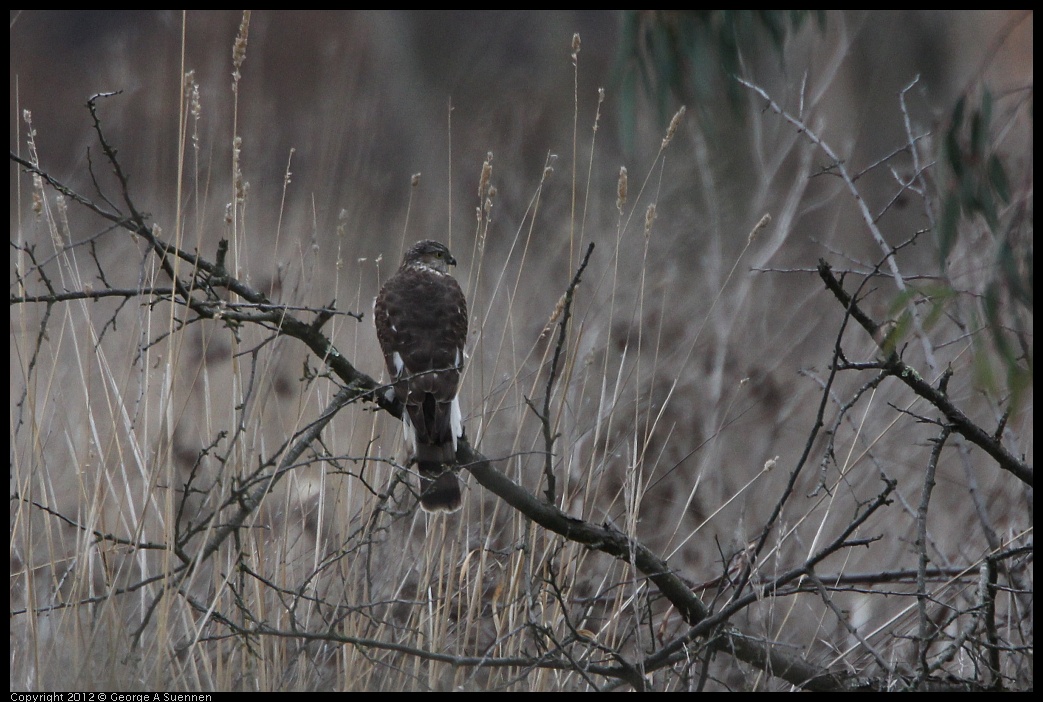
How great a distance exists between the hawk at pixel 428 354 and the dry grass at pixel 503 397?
0.10m

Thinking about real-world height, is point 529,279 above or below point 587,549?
above

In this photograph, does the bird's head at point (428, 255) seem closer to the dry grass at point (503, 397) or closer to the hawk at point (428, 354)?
the hawk at point (428, 354)

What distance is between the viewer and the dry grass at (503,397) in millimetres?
2209

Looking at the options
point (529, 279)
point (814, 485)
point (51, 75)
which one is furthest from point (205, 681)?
point (51, 75)

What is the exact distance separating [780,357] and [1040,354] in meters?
3.27

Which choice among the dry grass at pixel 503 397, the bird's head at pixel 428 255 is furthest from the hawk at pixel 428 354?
the dry grass at pixel 503 397

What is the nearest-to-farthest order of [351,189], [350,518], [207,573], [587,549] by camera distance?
[587,549], [350,518], [207,573], [351,189]

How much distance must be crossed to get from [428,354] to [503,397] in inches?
23.0

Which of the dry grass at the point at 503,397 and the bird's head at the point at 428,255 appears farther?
the bird's head at the point at 428,255

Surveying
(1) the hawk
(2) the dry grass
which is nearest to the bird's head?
(1) the hawk

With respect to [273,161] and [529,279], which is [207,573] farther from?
[273,161]

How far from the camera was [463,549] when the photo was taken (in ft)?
9.08

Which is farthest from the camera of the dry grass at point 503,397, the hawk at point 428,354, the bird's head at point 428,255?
the bird's head at point 428,255
